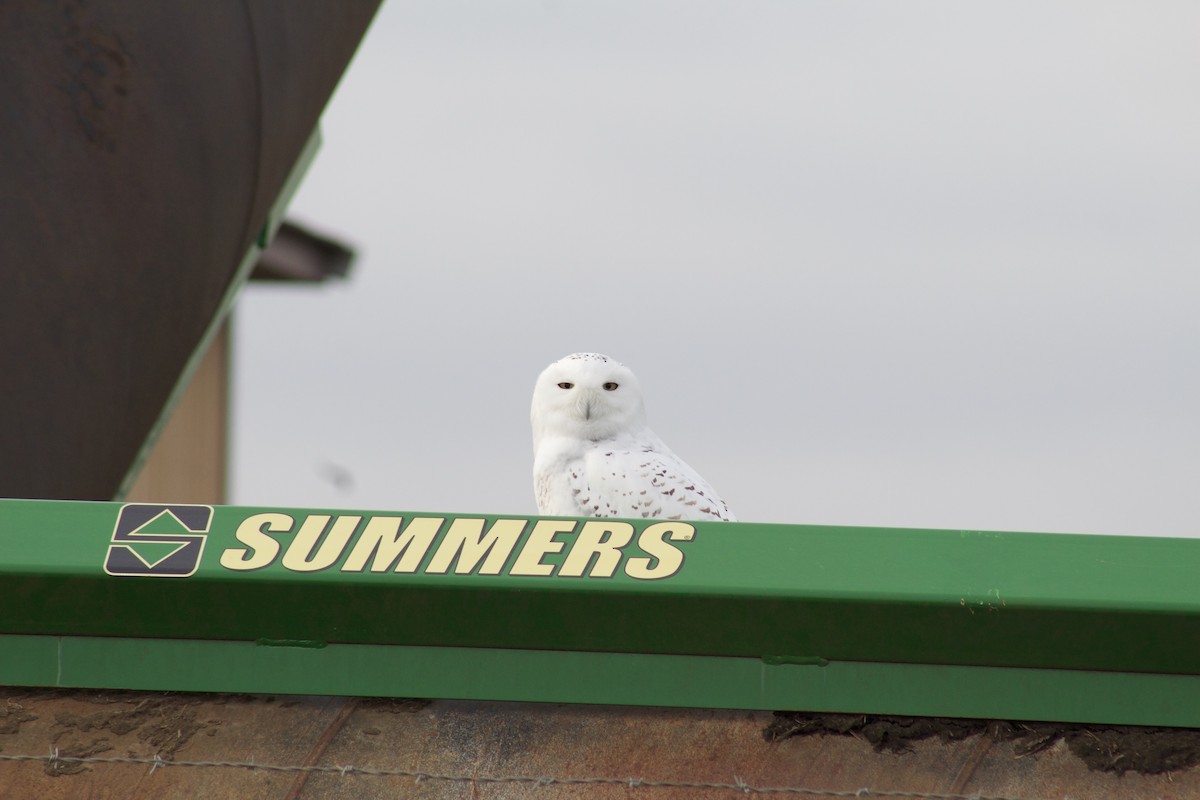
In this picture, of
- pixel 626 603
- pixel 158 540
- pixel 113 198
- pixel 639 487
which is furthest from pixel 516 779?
pixel 113 198

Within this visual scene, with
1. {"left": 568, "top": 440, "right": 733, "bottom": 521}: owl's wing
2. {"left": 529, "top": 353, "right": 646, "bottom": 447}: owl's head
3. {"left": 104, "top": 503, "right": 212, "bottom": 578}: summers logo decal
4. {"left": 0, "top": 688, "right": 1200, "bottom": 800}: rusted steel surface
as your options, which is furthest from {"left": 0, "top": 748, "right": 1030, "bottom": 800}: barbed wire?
{"left": 529, "top": 353, "right": 646, "bottom": 447}: owl's head

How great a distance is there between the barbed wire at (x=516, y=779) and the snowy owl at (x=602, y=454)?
1.21 m

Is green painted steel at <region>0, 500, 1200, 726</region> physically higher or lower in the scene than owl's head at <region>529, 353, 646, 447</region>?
higher

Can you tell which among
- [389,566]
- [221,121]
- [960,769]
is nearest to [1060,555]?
[960,769]

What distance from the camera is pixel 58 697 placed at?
1.60 m

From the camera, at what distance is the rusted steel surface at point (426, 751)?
5.07 ft

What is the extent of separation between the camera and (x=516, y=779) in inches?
61.6

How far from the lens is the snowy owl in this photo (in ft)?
9.20

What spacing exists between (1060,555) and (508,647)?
0.66m

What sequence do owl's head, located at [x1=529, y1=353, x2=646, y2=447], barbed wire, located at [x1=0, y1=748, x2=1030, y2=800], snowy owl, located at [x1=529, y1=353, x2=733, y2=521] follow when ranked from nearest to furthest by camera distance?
barbed wire, located at [x1=0, y1=748, x2=1030, y2=800] → snowy owl, located at [x1=529, y1=353, x2=733, y2=521] → owl's head, located at [x1=529, y1=353, x2=646, y2=447]

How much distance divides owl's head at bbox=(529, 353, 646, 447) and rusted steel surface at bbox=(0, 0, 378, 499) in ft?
3.20

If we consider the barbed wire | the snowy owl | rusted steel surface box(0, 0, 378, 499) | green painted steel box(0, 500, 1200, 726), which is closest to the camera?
green painted steel box(0, 500, 1200, 726)

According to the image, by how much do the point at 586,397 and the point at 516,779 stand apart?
156cm

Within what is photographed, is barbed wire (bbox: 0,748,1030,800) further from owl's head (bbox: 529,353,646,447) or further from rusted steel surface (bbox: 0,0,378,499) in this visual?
owl's head (bbox: 529,353,646,447)
